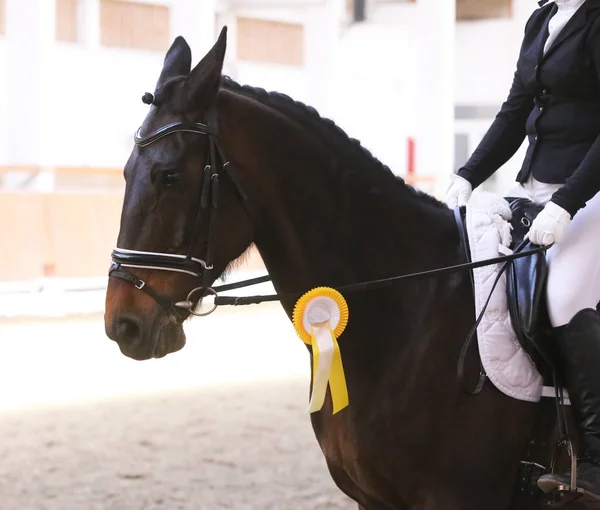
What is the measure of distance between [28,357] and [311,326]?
5.78m

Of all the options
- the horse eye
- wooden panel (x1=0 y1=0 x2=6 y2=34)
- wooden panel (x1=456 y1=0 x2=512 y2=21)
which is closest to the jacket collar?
the horse eye

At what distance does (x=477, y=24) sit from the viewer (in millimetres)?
19391

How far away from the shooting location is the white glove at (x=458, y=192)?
2.84m

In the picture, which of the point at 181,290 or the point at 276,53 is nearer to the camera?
the point at 181,290

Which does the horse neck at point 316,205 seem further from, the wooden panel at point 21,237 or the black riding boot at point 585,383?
the wooden panel at point 21,237

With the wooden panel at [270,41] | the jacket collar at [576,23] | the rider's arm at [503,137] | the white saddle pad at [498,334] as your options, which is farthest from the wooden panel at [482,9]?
the white saddle pad at [498,334]

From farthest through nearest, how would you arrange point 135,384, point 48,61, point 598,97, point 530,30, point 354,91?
1. point 354,91
2. point 48,61
3. point 135,384
4. point 530,30
5. point 598,97

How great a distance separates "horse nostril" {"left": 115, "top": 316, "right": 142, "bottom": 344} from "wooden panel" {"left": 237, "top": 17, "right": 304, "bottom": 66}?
1589 centimetres

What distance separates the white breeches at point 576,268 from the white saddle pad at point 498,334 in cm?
13

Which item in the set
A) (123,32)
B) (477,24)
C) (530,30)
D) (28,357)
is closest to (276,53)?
(123,32)

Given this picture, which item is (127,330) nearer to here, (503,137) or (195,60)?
(503,137)

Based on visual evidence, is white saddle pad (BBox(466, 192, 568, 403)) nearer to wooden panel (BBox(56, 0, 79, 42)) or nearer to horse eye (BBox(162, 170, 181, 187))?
horse eye (BBox(162, 170, 181, 187))

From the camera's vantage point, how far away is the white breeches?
91.0 inches

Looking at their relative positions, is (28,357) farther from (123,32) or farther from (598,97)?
(123,32)
